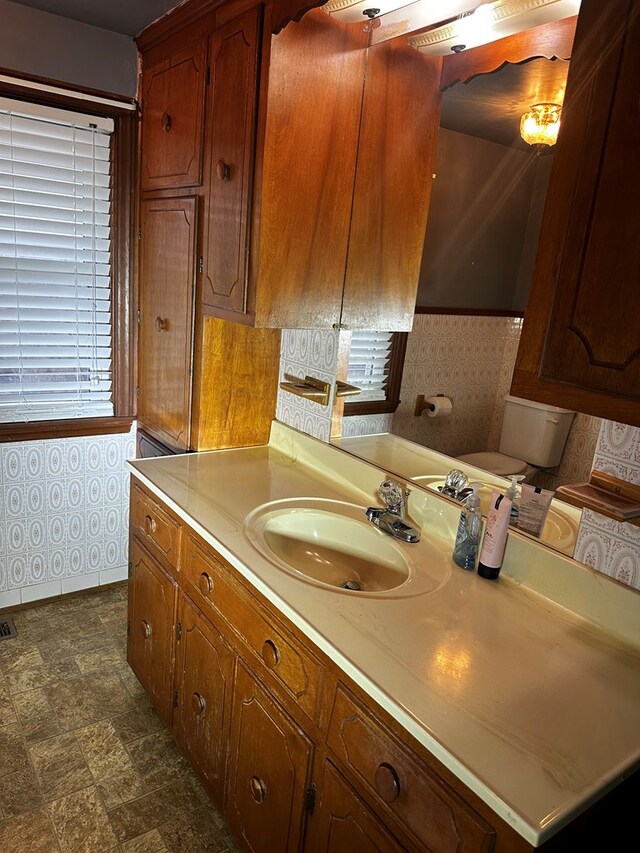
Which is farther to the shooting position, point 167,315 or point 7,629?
point 7,629

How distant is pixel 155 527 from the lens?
1.88m

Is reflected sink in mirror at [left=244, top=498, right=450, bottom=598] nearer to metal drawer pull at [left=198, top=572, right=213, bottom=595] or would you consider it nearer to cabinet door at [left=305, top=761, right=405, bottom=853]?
metal drawer pull at [left=198, top=572, right=213, bottom=595]

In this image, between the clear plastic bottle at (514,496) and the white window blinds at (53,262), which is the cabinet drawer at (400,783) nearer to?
the clear plastic bottle at (514,496)

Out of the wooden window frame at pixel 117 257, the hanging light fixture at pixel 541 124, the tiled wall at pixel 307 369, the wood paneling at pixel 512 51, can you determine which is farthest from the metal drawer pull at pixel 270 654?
the wooden window frame at pixel 117 257

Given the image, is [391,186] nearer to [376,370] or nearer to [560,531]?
[376,370]

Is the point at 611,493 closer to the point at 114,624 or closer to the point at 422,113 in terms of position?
the point at 422,113

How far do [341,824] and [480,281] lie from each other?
1265 mm

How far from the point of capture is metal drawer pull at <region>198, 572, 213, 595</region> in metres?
1.59

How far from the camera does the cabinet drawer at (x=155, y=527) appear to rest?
177 centimetres

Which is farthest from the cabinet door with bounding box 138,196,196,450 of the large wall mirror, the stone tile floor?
the stone tile floor

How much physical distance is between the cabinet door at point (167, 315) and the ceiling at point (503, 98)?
3.02ft

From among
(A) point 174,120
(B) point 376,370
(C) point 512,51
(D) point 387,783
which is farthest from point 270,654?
(A) point 174,120

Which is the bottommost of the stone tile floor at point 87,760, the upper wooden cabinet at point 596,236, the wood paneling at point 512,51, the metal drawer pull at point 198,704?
the stone tile floor at point 87,760

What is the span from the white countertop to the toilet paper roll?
24 cm
